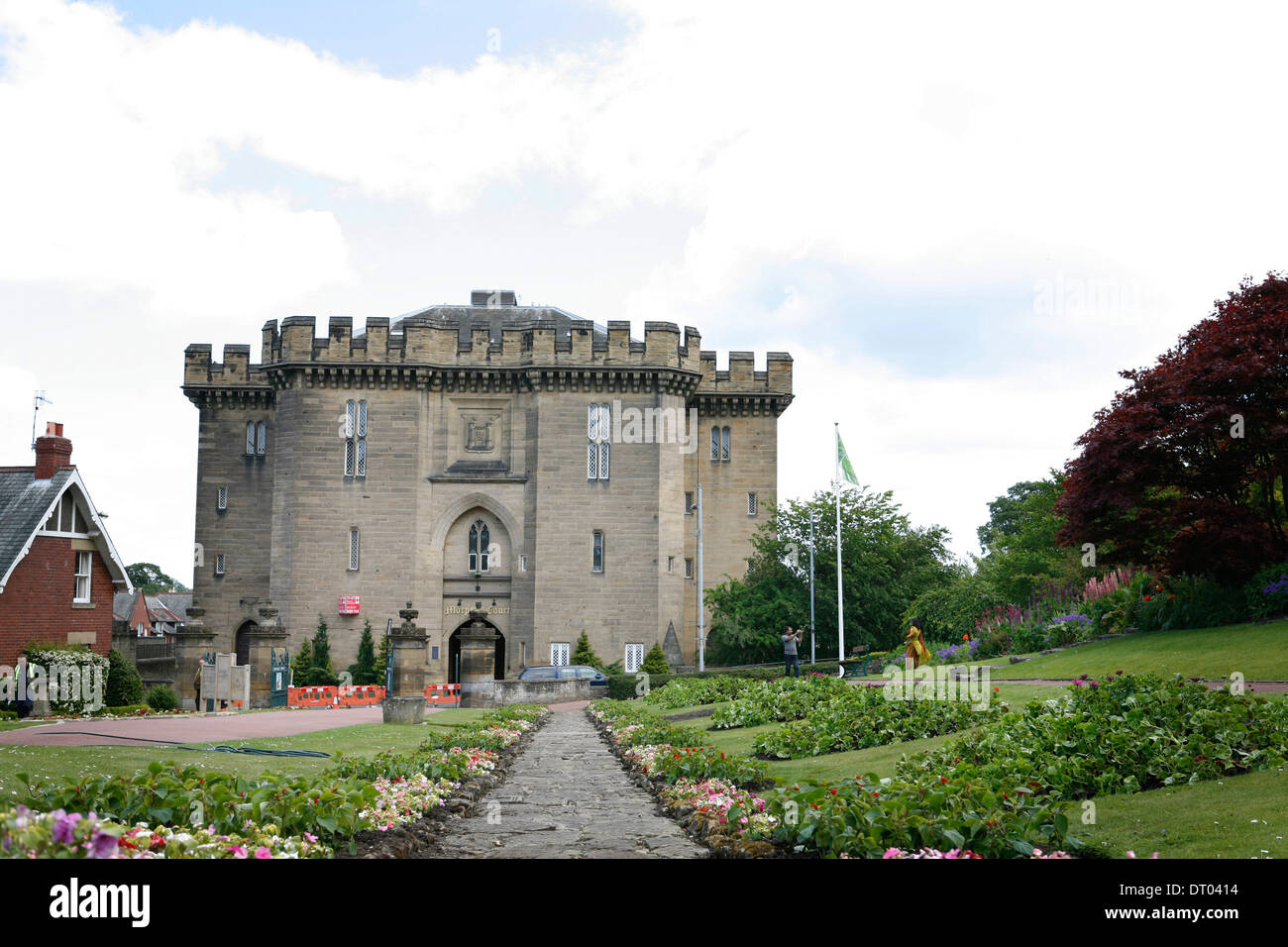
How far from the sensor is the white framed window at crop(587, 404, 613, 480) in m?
47.2

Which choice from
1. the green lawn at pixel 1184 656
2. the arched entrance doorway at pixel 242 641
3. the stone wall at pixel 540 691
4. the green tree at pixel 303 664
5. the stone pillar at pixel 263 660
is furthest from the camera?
the arched entrance doorway at pixel 242 641

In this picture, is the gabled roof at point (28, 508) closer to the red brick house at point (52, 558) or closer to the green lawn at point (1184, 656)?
the red brick house at point (52, 558)

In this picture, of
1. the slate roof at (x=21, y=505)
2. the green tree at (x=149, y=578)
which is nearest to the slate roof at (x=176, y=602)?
the green tree at (x=149, y=578)

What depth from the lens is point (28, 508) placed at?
94.2 ft

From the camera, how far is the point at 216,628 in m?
49.2

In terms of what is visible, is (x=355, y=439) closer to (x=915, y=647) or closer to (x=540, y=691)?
(x=540, y=691)

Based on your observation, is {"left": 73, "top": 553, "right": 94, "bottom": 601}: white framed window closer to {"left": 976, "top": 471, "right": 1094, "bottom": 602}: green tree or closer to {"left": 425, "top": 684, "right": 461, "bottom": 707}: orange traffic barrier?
{"left": 425, "top": 684, "right": 461, "bottom": 707}: orange traffic barrier

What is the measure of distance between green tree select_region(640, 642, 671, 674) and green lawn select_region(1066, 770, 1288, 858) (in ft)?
115

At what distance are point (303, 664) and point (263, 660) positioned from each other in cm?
871

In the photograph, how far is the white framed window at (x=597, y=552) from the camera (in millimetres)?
46656

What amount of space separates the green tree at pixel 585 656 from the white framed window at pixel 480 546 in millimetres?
5535
